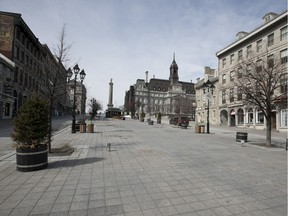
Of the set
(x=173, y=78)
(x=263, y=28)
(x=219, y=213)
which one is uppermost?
(x=173, y=78)

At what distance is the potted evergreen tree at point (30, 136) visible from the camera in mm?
6775

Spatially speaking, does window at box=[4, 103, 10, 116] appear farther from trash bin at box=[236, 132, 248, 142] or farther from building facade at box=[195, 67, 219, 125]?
building facade at box=[195, 67, 219, 125]

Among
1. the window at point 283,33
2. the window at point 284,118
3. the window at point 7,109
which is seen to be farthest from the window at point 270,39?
the window at point 7,109

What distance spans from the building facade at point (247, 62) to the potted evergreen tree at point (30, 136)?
1946 centimetres

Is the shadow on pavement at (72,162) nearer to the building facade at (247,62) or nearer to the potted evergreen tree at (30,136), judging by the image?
the potted evergreen tree at (30,136)

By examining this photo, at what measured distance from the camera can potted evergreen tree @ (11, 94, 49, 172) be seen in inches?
267

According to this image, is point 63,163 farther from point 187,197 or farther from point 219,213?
point 219,213

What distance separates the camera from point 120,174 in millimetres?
6676

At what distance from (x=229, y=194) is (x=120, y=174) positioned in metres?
3.18

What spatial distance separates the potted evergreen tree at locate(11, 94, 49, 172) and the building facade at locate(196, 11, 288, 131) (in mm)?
19464

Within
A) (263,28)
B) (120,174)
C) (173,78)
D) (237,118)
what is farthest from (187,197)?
(173,78)

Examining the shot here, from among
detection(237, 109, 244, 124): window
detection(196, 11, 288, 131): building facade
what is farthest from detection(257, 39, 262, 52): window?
detection(237, 109, 244, 124): window

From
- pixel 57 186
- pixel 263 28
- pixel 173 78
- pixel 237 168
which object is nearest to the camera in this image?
pixel 57 186

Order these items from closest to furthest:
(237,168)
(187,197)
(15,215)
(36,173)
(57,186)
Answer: (15,215) → (187,197) → (57,186) → (36,173) → (237,168)
